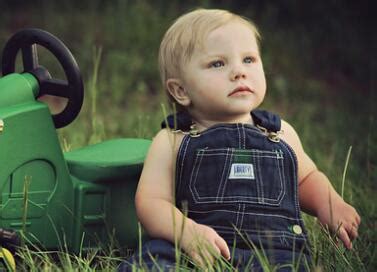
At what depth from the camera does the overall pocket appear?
2443mm

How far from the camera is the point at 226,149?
8.14ft

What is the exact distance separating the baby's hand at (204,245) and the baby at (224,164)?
0.01m

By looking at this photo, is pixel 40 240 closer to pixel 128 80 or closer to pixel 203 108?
pixel 203 108

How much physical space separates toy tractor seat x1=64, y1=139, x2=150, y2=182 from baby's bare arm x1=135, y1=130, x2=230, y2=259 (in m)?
0.21

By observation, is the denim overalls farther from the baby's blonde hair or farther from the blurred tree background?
the blurred tree background

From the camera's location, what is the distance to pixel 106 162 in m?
2.69

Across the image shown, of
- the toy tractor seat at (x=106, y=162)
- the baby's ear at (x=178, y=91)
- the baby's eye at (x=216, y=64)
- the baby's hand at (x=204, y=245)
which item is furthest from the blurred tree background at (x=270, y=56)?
the baby's hand at (x=204, y=245)

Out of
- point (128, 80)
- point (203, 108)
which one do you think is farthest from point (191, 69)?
point (128, 80)

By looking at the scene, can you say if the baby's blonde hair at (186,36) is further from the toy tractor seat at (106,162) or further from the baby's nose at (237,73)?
the toy tractor seat at (106,162)

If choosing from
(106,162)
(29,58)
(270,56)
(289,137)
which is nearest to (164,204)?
(106,162)

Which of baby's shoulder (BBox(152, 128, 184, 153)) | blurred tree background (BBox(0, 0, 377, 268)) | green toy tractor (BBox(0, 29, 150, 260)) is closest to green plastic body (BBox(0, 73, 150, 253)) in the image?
green toy tractor (BBox(0, 29, 150, 260))

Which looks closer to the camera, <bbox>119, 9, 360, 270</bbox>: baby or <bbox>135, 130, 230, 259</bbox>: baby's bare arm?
<bbox>135, 130, 230, 259</bbox>: baby's bare arm

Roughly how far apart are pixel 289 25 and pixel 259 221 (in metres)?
4.91

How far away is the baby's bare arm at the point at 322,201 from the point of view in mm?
2492
